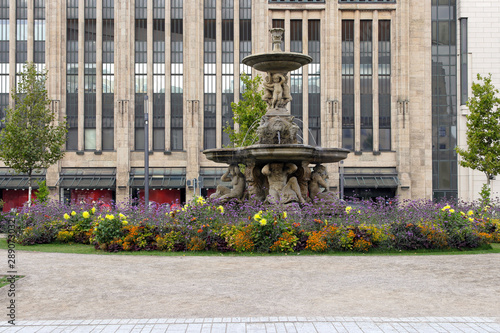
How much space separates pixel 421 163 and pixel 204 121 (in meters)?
17.4

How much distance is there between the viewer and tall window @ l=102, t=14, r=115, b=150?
48.2 m

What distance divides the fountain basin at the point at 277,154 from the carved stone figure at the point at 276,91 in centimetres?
207

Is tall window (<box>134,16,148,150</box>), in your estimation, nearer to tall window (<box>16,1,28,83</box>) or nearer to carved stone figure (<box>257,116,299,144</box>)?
tall window (<box>16,1,28,83</box>)

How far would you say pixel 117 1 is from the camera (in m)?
48.1

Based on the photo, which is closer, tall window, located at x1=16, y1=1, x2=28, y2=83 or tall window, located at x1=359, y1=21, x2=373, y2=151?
tall window, located at x1=16, y1=1, x2=28, y2=83

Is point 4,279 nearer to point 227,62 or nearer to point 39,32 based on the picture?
point 227,62

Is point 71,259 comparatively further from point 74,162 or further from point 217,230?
point 74,162

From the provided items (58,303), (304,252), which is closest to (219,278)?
(58,303)

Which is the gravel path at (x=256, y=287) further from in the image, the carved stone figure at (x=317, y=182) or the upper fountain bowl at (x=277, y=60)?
the upper fountain bowl at (x=277, y=60)

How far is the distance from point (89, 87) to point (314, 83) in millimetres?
17731

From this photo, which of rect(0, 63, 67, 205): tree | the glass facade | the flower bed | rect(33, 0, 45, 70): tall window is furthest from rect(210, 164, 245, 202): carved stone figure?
the glass facade

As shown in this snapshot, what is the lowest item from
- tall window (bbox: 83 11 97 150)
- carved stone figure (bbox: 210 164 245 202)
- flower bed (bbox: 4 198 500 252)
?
flower bed (bbox: 4 198 500 252)

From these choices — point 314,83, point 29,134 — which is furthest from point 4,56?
point 314,83

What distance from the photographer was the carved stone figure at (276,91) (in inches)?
751
